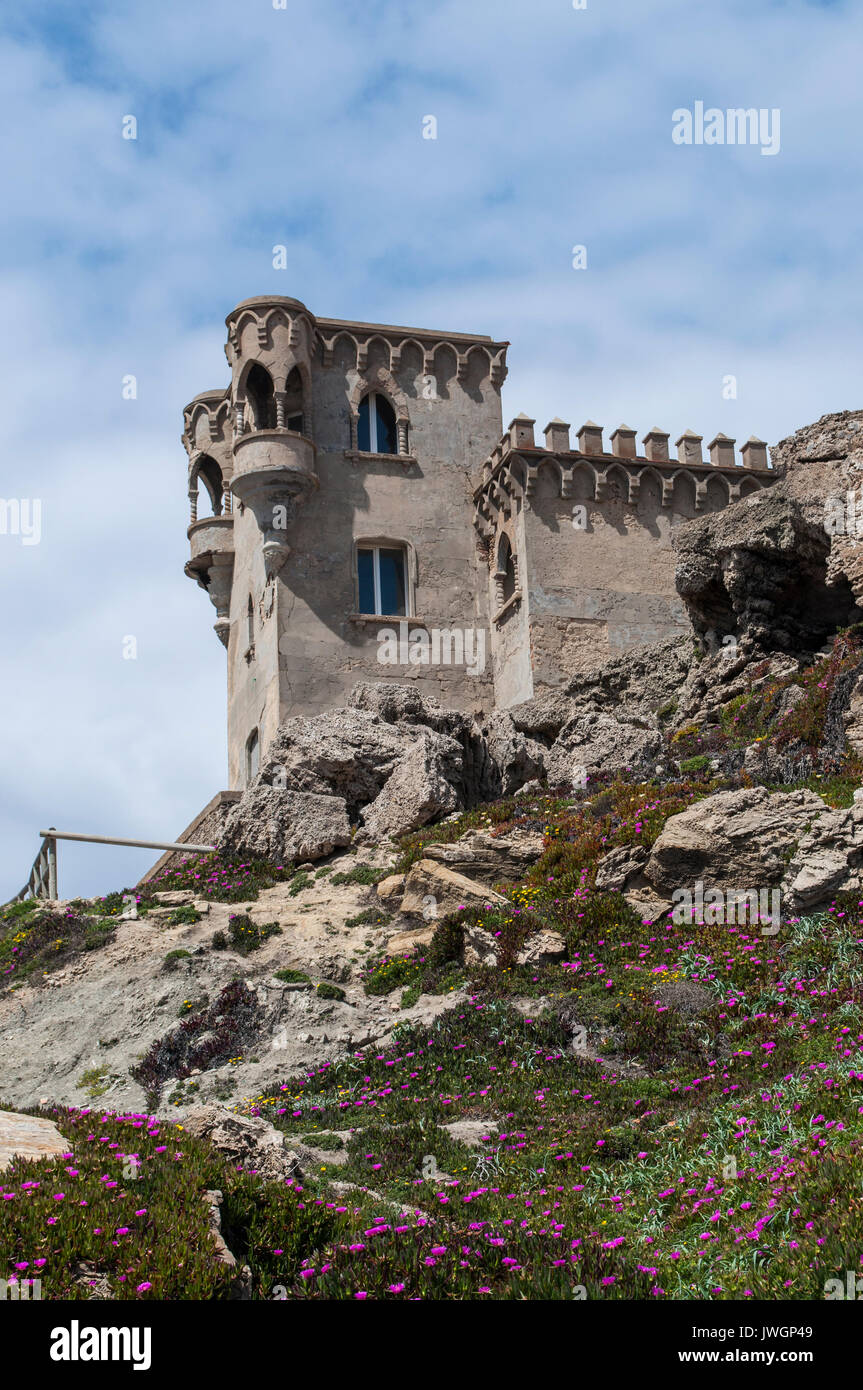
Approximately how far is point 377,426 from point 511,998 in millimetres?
18773

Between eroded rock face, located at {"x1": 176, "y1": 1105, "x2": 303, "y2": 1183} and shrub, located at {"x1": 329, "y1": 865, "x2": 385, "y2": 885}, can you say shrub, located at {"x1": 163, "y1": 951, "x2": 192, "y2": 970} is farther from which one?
eroded rock face, located at {"x1": 176, "y1": 1105, "x2": 303, "y2": 1183}

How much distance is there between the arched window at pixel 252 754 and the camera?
29.4 m

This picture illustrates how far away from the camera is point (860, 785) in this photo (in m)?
15.0

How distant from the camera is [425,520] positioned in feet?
96.5

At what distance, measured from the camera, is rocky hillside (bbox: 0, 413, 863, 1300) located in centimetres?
767

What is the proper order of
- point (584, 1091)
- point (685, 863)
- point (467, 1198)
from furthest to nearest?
1. point (685, 863)
2. point (584, 1091)
3. point (467, 1198)

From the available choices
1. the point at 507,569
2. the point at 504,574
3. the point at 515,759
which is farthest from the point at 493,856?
the point at 507,569

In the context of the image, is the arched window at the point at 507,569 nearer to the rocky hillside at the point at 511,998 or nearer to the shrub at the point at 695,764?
the rocky hillside at the point at 511,998

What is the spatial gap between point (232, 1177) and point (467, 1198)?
162 cm

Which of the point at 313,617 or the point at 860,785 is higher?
the point at 313,617

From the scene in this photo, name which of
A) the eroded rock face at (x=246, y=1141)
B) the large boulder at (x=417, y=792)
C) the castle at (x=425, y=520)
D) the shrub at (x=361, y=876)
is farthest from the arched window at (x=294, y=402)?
the eroded rock face at (x=246, y=1141)
